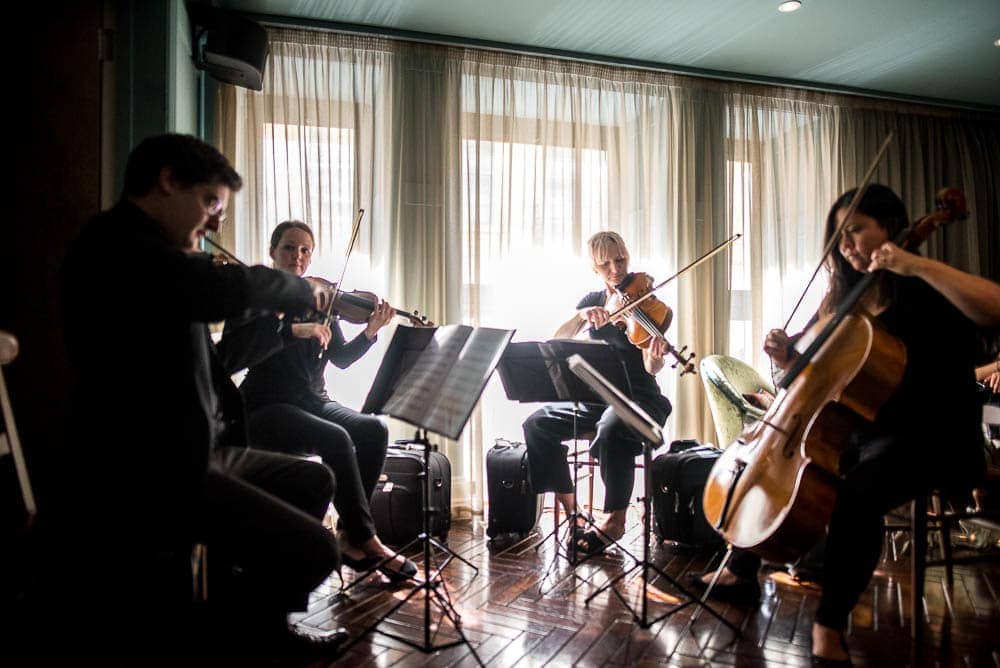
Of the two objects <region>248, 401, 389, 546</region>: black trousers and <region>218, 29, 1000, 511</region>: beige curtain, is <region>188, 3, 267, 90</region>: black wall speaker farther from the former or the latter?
<region>248, 401, 389, 546</region>: black trousers

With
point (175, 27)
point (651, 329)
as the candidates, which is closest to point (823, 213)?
point (651, 329)

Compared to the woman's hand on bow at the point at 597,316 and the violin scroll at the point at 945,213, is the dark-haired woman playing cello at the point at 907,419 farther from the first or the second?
the woman's hand on bow at the point at 597,316

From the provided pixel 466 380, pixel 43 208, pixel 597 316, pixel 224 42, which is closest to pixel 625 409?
pixel 466 380

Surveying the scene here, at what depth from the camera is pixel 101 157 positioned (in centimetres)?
249

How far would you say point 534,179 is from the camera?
4.02m

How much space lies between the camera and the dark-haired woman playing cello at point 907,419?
1.97m

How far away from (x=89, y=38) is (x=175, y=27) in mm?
350

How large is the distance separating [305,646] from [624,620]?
3.29 ft

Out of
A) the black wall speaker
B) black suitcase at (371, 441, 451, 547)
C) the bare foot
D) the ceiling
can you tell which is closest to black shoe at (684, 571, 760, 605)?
the bare foot

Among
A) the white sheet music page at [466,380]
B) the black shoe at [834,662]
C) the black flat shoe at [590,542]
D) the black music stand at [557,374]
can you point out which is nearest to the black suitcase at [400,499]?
the black music stand at [557,374]

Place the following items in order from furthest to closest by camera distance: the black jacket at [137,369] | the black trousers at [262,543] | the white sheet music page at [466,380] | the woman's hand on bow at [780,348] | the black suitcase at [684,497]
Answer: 1. the black suitcase at [684,497]
2. the woman's hand on bow at [780,348]
3. the white sheet music page at [466,380]
4. the black trousers at [262,543]
5. the black jacket at [137,369]

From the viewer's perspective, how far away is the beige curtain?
3711mm

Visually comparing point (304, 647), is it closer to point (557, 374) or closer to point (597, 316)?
point (557, 374)

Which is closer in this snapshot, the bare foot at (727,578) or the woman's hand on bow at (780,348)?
the woman's hand on bow at (780,348)
